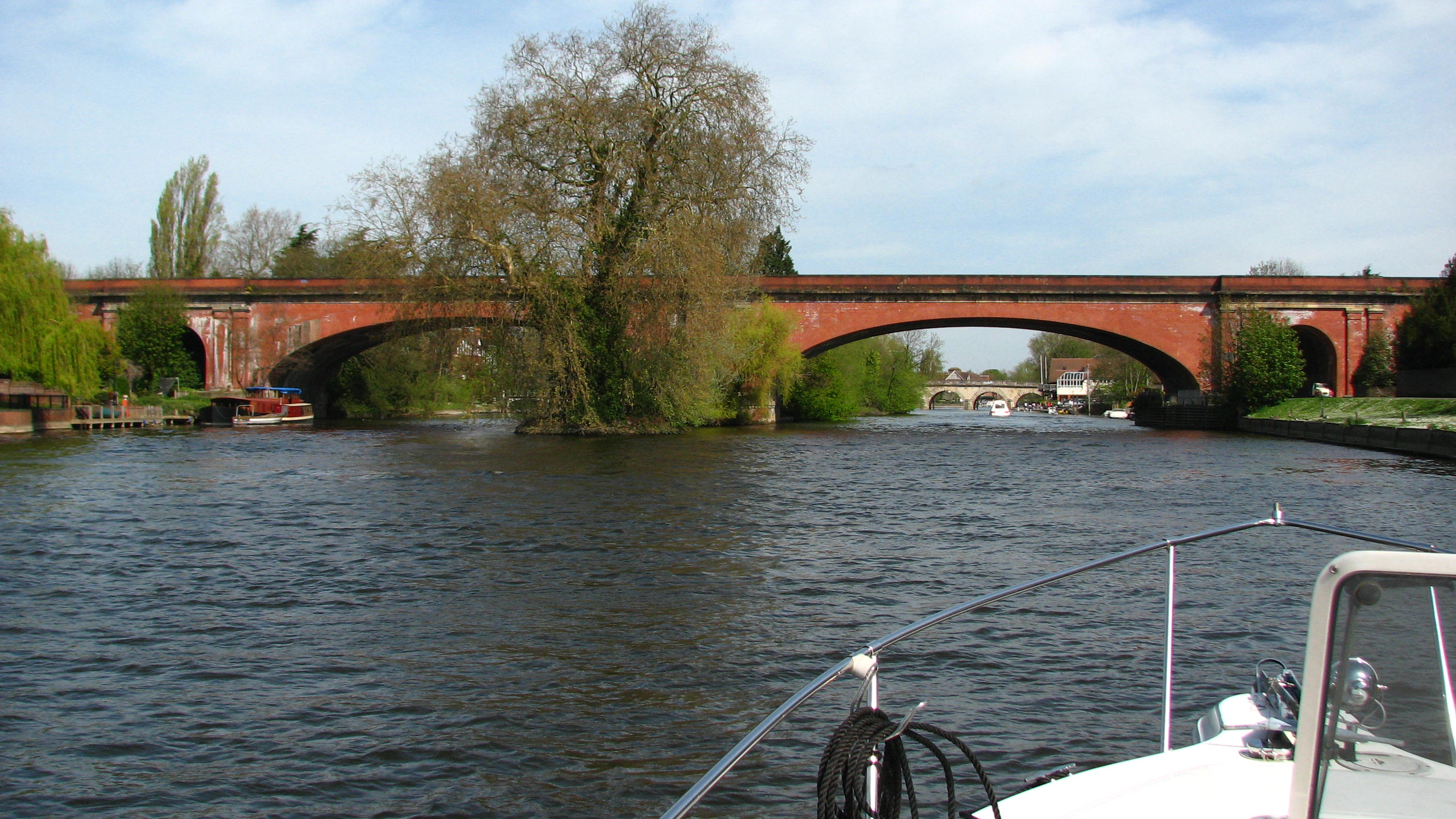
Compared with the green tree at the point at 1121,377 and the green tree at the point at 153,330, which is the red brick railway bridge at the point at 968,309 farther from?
the green tree at the point at 1121,377

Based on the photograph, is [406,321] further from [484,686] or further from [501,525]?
[484,686]

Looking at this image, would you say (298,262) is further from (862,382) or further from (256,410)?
(862,382)

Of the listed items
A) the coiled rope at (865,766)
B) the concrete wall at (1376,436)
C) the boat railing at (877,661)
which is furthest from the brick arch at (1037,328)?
the coiled rope at (865,766)

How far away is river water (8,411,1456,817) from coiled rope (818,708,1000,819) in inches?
62.1

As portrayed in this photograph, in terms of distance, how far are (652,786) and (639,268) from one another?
81.0ft

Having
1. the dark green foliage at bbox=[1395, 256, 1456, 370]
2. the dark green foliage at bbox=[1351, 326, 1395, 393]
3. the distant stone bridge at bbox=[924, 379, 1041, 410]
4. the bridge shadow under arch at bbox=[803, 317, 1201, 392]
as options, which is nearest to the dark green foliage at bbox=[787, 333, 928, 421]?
the bridge shadow under arch at bbox=[803, 317, 1201, 392]

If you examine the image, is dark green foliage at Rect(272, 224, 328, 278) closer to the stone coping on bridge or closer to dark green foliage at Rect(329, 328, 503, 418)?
dark green foliage at Rect(329, 328, 503, 418)

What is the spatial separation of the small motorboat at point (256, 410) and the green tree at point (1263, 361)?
35356 mm

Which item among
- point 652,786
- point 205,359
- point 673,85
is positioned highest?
point 673,85

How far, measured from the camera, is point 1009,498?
15.4 meters

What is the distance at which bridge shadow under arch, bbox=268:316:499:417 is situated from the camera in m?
42.4

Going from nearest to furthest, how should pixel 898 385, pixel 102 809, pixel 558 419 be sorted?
pixel 102 809
pixel 558 419
pixel 898 385

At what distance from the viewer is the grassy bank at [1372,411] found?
90.6ft

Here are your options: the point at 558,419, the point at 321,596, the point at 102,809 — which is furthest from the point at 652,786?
the point at 558,419
